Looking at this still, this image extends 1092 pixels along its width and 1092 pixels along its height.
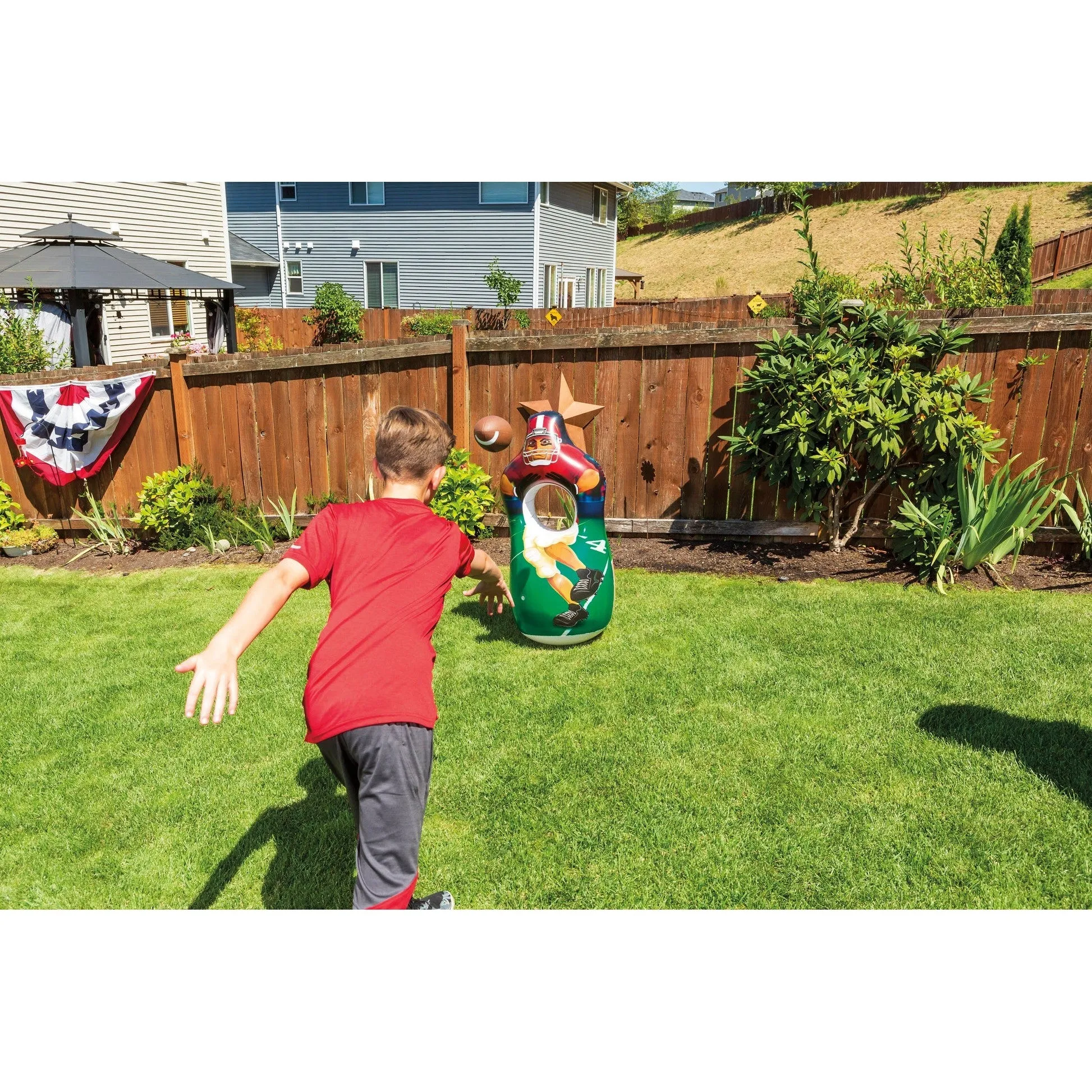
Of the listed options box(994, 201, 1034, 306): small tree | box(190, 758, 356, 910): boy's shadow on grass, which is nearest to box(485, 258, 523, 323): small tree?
box(994, 201, 1034, 306): small tree

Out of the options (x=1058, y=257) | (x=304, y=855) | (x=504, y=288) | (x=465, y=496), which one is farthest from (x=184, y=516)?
(x=1058, y=257)

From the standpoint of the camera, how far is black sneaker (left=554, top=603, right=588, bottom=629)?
553 cm

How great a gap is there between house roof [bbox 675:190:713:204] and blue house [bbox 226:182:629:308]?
61374mm

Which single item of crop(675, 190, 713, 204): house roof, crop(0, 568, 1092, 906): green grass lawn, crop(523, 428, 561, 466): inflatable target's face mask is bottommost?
crop(0, 568, 1092, 906): green grass lawn

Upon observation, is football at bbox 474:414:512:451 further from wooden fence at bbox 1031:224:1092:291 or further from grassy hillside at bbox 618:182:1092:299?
grassy hillside at bbox 618:182:1092:299

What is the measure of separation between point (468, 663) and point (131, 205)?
59.1 feet

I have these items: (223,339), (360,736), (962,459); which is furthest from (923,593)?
(223,339)

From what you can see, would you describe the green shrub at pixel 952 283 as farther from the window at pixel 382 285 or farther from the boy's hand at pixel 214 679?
the window at pixel 382 285

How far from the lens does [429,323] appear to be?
925 inches

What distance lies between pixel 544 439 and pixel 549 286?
2385 centimetres

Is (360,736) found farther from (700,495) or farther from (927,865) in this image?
(700,495)

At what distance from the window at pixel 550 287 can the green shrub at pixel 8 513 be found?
21.0 metres

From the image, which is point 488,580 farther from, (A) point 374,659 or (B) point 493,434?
(B) point 493,434

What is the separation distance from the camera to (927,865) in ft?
11.2
